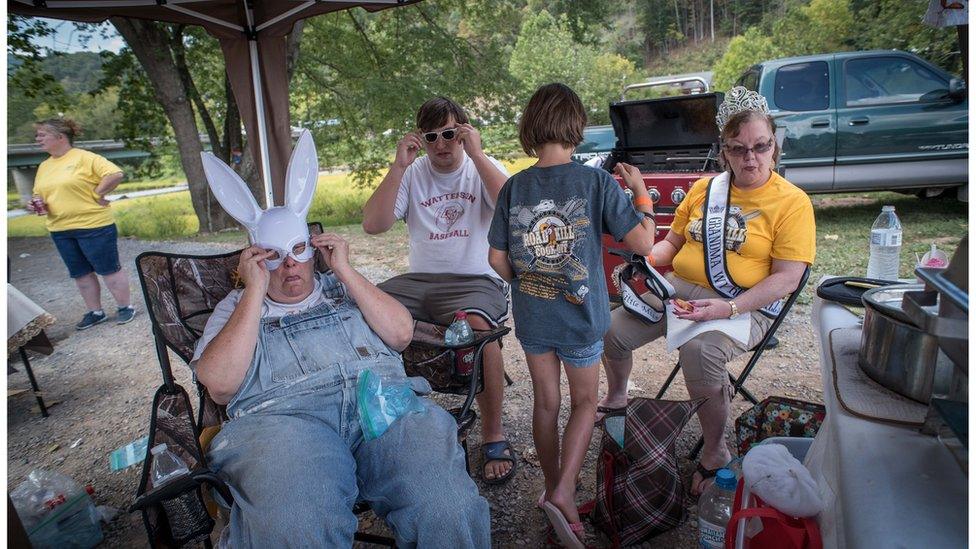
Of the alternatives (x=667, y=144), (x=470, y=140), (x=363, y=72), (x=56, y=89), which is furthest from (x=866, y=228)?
(x=56, y=89)

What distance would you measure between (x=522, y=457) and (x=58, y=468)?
2285 millimetres

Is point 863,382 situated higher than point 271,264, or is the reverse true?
point 271,264

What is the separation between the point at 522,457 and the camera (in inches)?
107

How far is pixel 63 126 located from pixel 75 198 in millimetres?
560

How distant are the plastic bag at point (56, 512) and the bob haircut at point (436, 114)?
2.00 m

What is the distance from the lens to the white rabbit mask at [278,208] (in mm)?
2033

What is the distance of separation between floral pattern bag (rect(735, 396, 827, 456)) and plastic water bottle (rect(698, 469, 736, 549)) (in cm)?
41

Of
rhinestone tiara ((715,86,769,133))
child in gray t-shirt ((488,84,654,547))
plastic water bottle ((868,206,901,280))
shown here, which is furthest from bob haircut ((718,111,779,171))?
child in gray t-shirt ((488,84,654,547))

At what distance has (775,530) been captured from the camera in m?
1.35

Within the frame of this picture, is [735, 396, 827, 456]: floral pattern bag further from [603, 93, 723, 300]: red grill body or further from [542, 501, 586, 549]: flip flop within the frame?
[603, 93, 723, 300]: red grill body

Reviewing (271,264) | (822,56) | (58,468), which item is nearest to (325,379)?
(271,264)

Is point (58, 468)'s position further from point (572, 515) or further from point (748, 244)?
point (748, 244)

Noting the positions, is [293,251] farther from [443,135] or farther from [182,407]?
[443,135]

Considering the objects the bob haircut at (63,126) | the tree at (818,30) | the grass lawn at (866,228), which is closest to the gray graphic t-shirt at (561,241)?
the grass lawn at (866,228)
